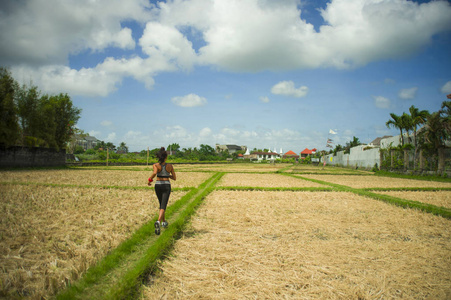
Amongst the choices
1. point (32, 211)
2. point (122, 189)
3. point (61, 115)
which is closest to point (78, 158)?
point (61, 115)

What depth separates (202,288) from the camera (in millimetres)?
3555

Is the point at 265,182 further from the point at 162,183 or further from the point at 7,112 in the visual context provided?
the point at 7,112

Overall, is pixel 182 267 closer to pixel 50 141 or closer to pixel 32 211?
pixel 32 211

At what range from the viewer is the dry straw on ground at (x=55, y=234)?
362 centimetres

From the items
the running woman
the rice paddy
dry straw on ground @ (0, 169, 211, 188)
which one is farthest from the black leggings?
dry straw on ground @ (0, 169, 211, 188)

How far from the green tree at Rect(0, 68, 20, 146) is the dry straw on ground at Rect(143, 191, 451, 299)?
26.5 meters

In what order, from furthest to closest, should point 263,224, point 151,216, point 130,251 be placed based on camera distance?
point 151,216 < point 263,224 < point 130,251

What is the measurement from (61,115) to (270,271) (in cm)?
3835

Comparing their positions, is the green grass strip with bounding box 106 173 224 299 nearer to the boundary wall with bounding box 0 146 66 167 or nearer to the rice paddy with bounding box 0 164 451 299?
the rice paddy with bounding box 0 164 451 299

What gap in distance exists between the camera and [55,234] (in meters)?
5.56

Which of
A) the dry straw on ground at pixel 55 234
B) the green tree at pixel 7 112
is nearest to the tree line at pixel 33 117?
the green tree at pixel 7 112

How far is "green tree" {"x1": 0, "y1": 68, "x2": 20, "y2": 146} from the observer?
2461cm

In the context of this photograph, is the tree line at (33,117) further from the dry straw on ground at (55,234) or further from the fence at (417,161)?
the fence at (417,161)

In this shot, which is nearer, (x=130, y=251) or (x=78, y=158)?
(x=130, y=251)
